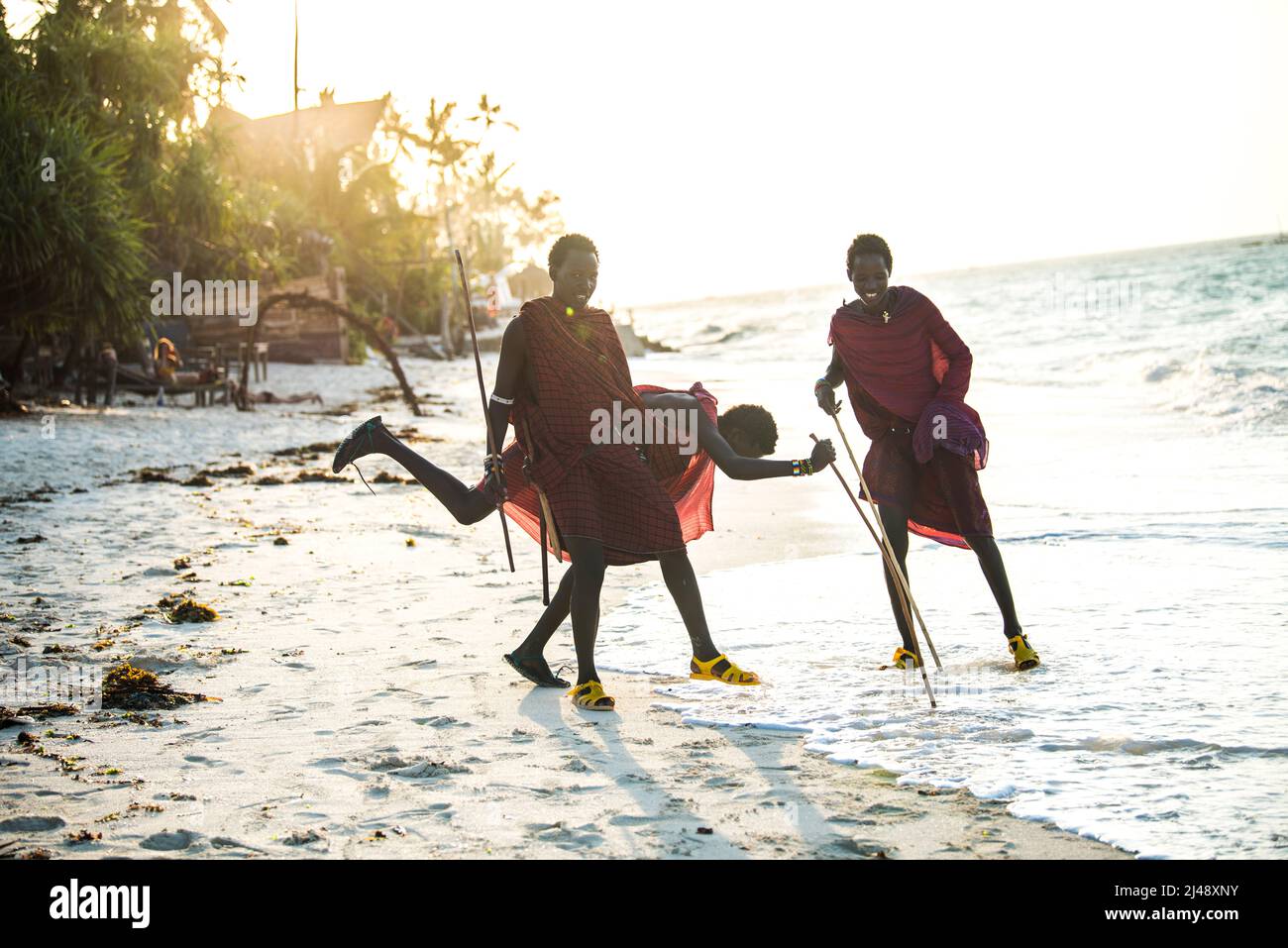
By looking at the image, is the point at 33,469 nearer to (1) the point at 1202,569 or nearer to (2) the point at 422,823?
(2) the point at 422,823

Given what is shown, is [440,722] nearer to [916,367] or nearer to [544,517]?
[544,517]

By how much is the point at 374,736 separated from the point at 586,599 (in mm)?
977

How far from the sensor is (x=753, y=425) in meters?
Answer: 5.15

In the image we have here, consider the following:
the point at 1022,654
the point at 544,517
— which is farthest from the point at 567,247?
the point at 1022,654

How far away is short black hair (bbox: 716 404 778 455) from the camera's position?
5129 mm

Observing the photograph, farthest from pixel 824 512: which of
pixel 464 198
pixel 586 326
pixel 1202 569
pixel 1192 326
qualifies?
pixel 464 198

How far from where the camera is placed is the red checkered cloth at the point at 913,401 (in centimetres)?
533

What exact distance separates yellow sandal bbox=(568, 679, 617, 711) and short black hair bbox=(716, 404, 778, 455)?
123 cm

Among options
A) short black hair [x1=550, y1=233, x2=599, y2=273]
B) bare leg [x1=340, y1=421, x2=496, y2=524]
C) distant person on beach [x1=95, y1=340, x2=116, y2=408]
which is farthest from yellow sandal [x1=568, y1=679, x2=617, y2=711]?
distant person on beach [x1=95, y1=340, x2=116, y2=408]

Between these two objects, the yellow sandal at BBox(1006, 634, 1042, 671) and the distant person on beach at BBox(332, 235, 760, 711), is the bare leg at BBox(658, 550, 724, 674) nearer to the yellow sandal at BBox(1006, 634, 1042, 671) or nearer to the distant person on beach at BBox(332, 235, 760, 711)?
the distant person on beach at BBox(332, 235, 760, 711)

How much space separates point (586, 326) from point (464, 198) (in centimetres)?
7710

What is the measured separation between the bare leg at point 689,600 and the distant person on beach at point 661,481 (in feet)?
1.29

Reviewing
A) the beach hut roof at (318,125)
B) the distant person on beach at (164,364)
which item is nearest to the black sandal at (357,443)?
the distant person on beach at (164,364)

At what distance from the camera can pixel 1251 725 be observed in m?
4.19
